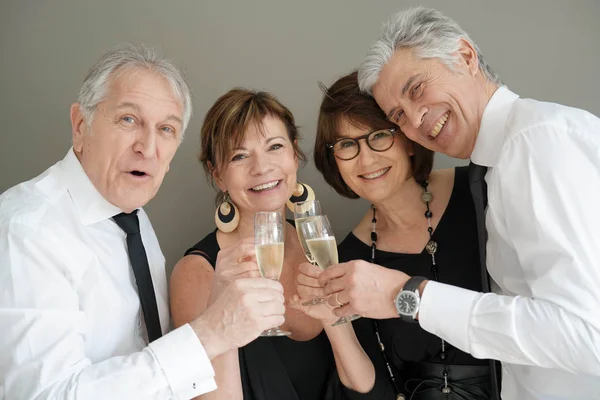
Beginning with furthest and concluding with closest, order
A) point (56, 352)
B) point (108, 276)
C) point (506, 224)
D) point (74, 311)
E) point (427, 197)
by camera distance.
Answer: point (427, 197), point (108, 276), point (506, 224), point (74, 311), point (56, 352)

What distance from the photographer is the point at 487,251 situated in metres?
1.81

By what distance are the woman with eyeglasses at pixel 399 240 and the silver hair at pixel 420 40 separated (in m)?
0.21

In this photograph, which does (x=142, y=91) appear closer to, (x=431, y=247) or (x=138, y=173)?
(x=138, y=173)

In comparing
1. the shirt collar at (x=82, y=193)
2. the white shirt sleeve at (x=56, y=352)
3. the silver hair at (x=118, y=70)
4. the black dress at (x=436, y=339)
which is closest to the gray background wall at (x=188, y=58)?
the black dress at (x=436, y=339)

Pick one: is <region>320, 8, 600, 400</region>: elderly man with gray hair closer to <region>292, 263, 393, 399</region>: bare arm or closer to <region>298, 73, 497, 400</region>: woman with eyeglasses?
<region>298, 73, 497, 400</region>: woman with eyeglasses

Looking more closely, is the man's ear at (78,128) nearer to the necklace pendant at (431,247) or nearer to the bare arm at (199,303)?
the bare arm at (199,303)

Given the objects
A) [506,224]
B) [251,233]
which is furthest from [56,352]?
[506,224]

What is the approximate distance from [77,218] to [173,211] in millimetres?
1221

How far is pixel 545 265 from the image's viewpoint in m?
1.44

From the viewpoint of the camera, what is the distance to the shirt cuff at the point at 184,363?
1.42 metres

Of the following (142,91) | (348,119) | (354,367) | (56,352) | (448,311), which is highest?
(142,91)

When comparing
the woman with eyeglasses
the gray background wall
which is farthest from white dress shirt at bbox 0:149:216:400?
the gray background wall

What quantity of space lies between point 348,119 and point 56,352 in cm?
133

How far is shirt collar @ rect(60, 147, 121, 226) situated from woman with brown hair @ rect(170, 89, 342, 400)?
1.41 ft
